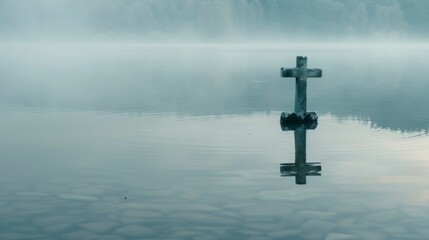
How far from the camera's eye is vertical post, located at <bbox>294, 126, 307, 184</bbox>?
17125 millimetres

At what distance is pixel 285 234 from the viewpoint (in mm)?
12539

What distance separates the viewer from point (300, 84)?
26.0 m

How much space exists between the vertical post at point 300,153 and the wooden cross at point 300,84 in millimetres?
814

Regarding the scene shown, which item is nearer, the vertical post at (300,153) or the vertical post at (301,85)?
the vertical post at (300,153)

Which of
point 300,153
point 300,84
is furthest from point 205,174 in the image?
point 300,84

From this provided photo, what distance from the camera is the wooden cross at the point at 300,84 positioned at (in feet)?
85.1

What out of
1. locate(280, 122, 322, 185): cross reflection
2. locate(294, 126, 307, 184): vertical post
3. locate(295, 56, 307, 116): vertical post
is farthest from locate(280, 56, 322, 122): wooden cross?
locate(280, 122, 322, 185): cross reflection

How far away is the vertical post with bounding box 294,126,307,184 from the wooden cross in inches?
32.1

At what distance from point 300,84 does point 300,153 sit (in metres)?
6.11

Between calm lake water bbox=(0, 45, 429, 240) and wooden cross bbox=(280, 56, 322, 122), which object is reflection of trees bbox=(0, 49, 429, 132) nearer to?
calm lake water bbox=(0, 45, 429, 240)

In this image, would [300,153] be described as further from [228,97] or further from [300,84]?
[228,97]

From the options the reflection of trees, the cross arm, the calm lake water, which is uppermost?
the cross arm

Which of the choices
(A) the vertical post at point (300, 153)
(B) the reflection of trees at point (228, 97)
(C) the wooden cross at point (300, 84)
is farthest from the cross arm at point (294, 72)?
(B) the reflection of trees at point (228, 97)

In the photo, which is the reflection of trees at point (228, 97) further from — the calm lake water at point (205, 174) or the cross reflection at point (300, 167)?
the cross reflection at point (300, 167)
